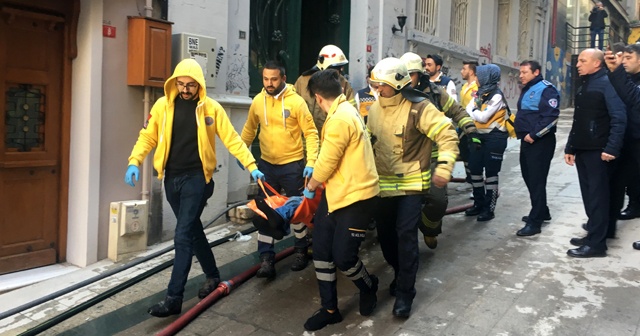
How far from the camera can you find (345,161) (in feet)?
12.8

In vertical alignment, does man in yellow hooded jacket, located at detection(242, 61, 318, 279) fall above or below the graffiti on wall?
below

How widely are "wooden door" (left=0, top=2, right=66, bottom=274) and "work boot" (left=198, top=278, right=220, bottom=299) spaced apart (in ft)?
6.74

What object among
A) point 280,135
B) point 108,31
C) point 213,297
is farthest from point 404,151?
point 108,31

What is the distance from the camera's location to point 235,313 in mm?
4324

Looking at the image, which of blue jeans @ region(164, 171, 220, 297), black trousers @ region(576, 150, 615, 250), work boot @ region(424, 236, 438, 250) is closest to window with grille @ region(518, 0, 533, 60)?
black trousers @ region(576, 150, 615, 250)

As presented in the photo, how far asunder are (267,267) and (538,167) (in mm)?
3085

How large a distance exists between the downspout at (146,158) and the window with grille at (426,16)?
265 inches

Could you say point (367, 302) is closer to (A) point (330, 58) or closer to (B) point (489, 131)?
(A) point (330, 58)

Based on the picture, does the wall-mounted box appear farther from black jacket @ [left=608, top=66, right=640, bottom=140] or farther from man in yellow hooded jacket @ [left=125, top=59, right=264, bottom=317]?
black jacket @ [left=608, top=66, right=640, bottom=140]

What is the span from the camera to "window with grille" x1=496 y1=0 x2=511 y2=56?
52.6 feet

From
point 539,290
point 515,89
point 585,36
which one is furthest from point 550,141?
point 585,36

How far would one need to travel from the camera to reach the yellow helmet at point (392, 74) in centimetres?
408

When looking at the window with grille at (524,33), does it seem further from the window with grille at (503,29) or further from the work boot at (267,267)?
the work boot at (267,267)

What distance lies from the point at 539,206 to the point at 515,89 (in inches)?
462
